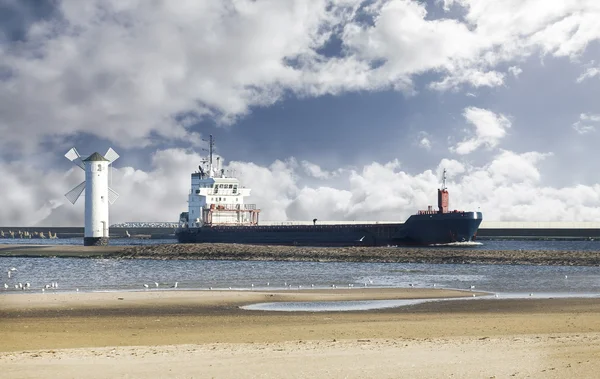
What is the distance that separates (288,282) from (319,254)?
24492 millimetres

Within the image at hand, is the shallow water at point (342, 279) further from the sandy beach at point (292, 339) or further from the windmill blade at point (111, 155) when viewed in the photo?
the windmill blade at point (111, 155)

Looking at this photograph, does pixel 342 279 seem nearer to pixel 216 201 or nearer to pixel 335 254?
pixel 335 254

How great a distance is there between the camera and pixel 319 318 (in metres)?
20.6

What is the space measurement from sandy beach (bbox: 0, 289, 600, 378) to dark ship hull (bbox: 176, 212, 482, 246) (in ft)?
155

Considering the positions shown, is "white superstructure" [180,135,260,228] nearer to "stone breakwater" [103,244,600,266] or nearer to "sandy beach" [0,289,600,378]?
"stone breakwater" [103,244,600,266]

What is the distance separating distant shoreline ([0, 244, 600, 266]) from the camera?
5250cm

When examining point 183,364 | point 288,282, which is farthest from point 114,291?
point 183,364

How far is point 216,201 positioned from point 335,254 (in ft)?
128

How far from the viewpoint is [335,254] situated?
59.9m

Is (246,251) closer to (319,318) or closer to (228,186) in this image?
(228,186)

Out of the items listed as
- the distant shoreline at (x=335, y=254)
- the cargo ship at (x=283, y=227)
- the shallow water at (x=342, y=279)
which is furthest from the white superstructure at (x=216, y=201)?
the shallow water at (x=342, y=279)

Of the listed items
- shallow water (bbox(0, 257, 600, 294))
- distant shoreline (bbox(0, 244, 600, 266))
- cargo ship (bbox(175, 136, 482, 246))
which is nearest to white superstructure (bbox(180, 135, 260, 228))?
cargo ship (bbox(175, 136, 482, 246))

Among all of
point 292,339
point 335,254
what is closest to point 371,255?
point 335,254

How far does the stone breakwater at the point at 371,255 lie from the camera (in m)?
52.2
